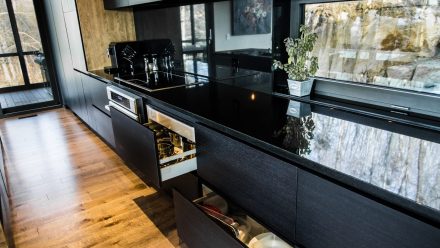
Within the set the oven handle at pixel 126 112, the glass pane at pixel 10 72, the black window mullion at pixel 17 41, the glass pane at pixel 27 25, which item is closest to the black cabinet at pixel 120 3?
the oven handle at pixel 126 112

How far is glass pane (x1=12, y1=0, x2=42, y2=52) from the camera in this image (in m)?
4.57

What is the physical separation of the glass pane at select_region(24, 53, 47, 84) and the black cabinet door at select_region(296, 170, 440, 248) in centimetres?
506

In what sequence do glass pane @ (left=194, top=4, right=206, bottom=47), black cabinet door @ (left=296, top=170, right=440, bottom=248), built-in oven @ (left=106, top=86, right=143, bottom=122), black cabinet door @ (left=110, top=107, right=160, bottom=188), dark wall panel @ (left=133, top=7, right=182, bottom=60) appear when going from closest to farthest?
1. black cabinet door @ (left=296, top=170, right=440, bottom=248)
2. black cabinet door @ (left=110, top=107, right=160, bottom=188)
3. built-in oven @ (left=106, top=86, right=143, bottom=122)
4. glass pane @ (left=194, top=4, right=206, bottom=47)
5. dark wall panel @ (left=133, top=7, right=182, bottom=60)

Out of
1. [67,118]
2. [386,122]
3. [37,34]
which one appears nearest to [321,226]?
[386,122]

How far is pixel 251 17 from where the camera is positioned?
1852 millimetres

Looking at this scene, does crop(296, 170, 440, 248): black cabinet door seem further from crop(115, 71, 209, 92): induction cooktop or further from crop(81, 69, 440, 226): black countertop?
crop(115, 71, 209, 92): induction cooktop

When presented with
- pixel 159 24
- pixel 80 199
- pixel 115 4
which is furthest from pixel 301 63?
pixel 115 4

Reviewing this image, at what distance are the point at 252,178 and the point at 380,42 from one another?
0.83 metres

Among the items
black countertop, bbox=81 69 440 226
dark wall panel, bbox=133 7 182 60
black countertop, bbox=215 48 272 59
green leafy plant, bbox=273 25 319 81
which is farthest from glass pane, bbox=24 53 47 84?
green leafy plant, bbox=273 25 319 81

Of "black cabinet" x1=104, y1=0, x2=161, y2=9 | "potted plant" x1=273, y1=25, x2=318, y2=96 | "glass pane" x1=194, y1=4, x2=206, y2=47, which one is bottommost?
"potted plant" x1=273, y1=25, x2=318, y2=96

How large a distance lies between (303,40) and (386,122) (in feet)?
1.95

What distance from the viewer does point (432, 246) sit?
717 millimetres

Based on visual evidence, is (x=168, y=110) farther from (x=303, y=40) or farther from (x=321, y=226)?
(x=321, y=226)

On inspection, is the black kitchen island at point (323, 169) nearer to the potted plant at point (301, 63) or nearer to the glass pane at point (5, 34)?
the potted plant at point (301, 63)
